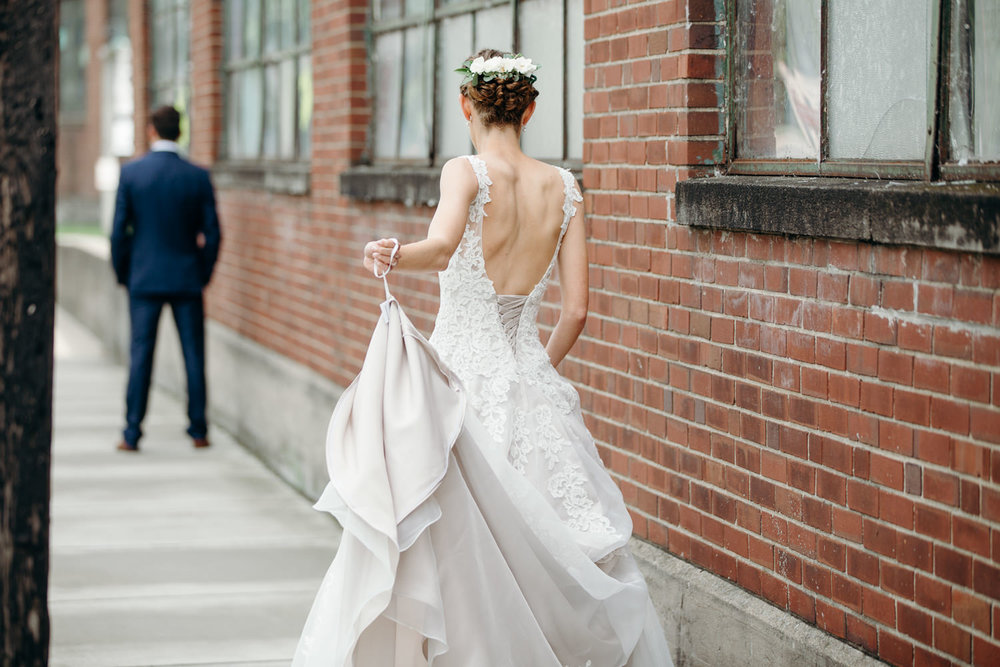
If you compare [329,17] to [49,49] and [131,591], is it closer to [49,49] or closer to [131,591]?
[131,591]

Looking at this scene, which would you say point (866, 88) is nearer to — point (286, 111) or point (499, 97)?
point (499, 97)

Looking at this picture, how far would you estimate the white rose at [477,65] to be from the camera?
4.32m

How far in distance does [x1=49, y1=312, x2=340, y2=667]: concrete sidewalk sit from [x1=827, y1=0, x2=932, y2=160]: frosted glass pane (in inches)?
115

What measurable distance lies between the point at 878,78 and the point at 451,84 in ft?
12.1

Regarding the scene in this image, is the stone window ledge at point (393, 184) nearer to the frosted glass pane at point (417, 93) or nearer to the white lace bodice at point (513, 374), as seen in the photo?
the frosted glass pane at point (417, 93)

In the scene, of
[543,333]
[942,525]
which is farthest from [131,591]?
[942,525]

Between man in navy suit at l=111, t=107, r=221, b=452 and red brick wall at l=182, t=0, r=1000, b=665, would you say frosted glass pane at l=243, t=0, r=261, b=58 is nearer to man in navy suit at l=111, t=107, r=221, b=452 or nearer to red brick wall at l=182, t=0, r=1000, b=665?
man in navy suit at l=111, t=107, r=221, b=452

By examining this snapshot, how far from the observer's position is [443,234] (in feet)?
13.8

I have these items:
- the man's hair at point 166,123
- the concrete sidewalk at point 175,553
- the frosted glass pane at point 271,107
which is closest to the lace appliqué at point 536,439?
the concrete sidewalk at point 175,553

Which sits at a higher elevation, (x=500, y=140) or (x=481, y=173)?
(x=500, y=140)

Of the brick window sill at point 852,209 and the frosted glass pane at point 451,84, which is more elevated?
the frosted glass pane at point 451,84

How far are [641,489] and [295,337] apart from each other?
476 cm

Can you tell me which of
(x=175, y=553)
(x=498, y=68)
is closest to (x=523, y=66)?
(x=498, y=68)

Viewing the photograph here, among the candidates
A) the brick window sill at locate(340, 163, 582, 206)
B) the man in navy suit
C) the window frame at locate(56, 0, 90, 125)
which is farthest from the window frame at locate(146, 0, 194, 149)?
the window frame at locate(56, 0, 90, 125)
